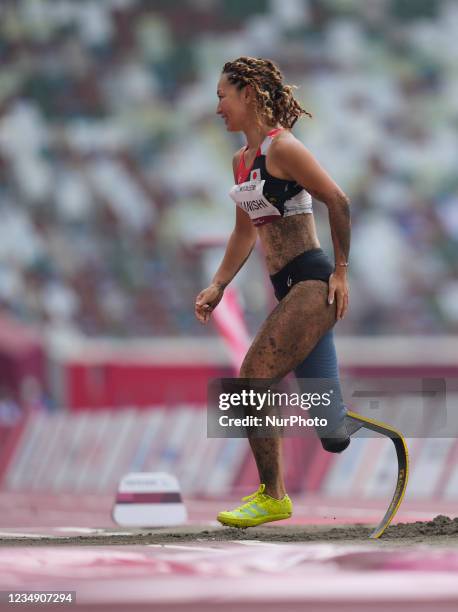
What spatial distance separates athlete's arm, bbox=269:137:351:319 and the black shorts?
0.06 metres

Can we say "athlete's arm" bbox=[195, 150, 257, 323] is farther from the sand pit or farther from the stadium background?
the stadium background

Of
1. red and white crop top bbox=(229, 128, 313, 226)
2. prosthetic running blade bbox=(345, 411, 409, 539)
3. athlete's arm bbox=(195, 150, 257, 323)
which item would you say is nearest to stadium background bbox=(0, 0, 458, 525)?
athlete's arm bbox=(195, 150, 257, 323)

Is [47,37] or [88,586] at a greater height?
[47,37]

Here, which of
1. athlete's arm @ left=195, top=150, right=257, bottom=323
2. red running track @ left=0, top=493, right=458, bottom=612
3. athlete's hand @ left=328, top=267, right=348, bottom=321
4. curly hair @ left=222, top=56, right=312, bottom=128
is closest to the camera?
red running track @ left=0, top=493, right=458, bottom=612

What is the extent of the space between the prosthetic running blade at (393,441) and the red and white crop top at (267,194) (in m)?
0.93

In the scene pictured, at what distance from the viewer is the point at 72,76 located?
35062mm

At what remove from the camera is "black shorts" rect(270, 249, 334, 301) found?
554cm

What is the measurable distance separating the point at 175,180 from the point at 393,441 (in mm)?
27810

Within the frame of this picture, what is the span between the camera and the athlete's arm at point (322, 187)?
5.38 m

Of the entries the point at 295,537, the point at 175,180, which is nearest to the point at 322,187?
the point at 295,537

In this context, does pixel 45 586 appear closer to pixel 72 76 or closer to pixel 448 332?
pixel 448 332

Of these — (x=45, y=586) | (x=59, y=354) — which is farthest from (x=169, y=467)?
(x=59, y=354)

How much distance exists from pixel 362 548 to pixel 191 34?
1250 inches

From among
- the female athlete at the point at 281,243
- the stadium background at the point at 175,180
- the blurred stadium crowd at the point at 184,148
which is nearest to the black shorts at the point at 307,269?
the female athlete at the point at 281,243
